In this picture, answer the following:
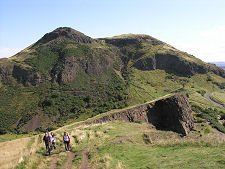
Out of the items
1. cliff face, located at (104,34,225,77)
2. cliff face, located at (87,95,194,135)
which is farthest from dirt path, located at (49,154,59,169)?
cliff face, located at (104,34,225,77)

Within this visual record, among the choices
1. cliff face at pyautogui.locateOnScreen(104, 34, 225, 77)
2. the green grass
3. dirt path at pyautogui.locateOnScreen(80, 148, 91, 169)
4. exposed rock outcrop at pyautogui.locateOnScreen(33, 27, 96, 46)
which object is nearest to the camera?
the green grass

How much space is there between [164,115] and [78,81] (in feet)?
265

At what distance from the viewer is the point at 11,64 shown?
103688 millimetres

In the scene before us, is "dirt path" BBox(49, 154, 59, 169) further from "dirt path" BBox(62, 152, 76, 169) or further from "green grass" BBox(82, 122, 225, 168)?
"green grass" BBox(82, 122, 225, 168)

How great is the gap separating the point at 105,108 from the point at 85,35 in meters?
91.4

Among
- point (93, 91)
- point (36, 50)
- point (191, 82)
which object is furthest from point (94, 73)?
point (191, 82)

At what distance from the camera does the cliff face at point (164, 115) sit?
3338 centimetres

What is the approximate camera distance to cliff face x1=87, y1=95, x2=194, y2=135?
33375mm

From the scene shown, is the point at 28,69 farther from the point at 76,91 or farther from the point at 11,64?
the point at 76,91

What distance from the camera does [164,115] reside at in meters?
35.8

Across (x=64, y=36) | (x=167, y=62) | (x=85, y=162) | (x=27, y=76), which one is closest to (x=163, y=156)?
(x=85, y=162)

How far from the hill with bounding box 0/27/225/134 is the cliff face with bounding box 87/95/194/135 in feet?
159

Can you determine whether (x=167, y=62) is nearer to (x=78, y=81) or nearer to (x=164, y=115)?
(x=78, y=81)

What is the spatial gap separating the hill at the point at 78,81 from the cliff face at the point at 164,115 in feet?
159
